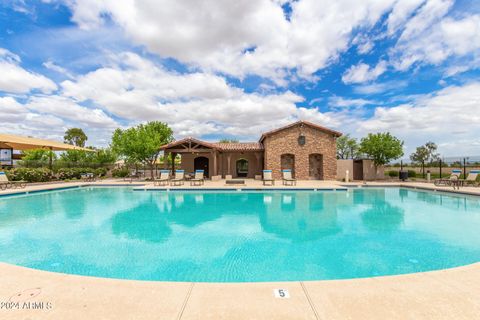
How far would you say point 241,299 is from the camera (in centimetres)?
270

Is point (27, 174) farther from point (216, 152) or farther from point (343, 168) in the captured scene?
point (343, 168)

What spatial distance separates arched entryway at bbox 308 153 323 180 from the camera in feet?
73.0

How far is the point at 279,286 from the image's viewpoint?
3002 millimetres

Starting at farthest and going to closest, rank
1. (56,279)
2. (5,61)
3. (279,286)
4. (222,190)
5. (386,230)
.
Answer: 1. (222,190)
2. (5,61)
3. (386,230)
4. (56,279)
5. (279,286)

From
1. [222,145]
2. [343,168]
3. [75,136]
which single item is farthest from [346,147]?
[75,136]

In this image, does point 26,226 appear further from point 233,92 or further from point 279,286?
point 233,92

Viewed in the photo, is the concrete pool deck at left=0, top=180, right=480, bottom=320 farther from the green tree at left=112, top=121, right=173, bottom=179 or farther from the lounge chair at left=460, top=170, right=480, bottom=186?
the green tree at left=112, top=121, right=173, bottom=179

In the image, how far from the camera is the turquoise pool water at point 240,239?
454 cm

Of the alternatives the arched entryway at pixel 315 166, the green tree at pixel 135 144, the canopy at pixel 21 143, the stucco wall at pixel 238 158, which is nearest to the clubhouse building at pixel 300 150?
the arched entryway at pixel 315 166

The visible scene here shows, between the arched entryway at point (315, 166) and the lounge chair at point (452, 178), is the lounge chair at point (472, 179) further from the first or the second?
the arched entryway at point (315, 166)

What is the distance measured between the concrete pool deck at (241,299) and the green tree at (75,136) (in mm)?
67201

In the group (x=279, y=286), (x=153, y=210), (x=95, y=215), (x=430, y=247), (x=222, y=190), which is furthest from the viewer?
(x=222, y=190)

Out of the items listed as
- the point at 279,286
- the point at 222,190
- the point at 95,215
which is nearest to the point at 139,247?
the point at 279,286

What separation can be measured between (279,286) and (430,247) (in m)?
4.90
